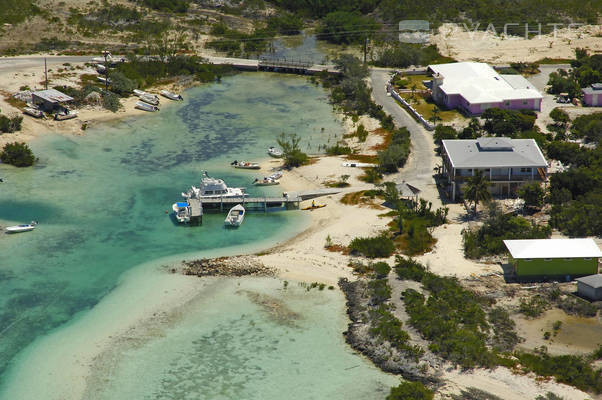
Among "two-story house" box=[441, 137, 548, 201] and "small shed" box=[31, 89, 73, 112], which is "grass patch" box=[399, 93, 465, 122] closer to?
"two-story house" box=[441, 137, 548, 201]

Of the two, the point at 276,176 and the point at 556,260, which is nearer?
the point at 556,260

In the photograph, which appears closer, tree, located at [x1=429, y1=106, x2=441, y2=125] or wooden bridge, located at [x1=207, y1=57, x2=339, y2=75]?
tree, located at [x1=429, y1=106, x2=441, y2=125]

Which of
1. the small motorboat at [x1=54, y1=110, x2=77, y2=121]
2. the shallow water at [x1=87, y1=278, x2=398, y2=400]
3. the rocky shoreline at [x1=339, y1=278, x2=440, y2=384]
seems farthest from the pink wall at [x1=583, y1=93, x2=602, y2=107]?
the small motorboat at [x1=54, y1=110, x2=77, y2=121]

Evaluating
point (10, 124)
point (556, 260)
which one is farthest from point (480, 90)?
point (10, 124)

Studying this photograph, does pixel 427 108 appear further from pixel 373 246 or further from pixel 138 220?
pixel 138 220

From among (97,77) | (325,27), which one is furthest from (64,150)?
(325,27)

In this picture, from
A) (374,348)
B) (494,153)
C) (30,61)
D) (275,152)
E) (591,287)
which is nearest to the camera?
(374,348)
